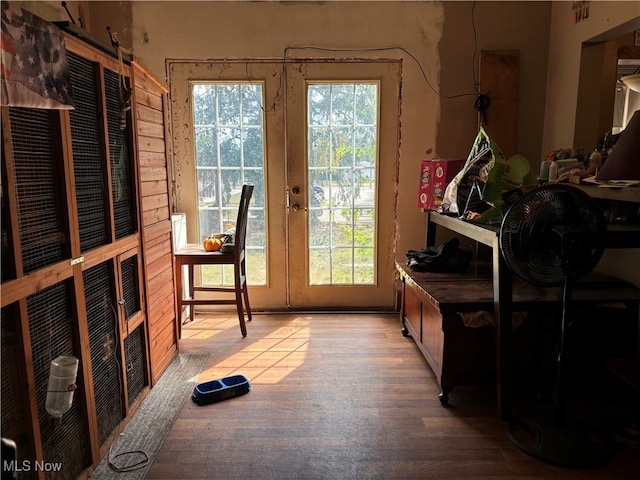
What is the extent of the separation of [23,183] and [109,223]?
1.63ft

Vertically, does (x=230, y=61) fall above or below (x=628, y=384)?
above

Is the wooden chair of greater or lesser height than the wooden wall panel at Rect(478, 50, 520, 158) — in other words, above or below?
below

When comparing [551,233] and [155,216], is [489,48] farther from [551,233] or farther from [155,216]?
[155,216]

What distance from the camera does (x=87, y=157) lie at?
5.27ft

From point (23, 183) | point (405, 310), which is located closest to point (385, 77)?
point (405, 310)

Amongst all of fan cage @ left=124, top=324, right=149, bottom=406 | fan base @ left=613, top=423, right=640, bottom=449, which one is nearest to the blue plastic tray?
fan cage @ left=124, top=324, right=149, bottom=406

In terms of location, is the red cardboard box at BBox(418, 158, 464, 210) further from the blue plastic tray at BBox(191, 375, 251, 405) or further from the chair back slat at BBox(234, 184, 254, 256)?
the blue plastic tray at BBox(191, 375, 251, 405)

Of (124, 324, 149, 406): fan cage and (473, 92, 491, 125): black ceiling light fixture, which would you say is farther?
(473, 92, 491, 125): black ceiling light fixture

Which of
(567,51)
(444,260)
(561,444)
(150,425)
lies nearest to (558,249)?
(561,444)

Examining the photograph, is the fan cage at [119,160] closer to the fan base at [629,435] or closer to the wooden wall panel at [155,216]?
the wooden wall panel at [155,216]

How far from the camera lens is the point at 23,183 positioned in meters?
1.26

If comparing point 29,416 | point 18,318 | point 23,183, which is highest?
point 23,183

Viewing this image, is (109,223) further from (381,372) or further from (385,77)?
(385,77)

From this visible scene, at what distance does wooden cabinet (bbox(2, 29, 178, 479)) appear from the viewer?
122 cm
